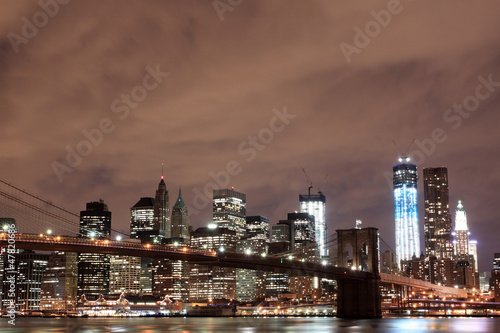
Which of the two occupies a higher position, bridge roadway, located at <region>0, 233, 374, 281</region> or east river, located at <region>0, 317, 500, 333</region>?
bridge roadway, located at <region>0, 233, 374, 281</region>

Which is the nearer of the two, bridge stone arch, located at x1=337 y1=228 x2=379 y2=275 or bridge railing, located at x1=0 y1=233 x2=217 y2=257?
bridge railing, located at x1=0 y1=233 x2=217 y2=257

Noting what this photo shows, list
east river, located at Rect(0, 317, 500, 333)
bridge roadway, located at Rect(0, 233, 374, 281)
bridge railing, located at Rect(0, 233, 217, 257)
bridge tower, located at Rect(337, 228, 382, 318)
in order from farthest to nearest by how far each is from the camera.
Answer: bridge tower, located at Rect(337, 228, 382, 318)
east river, located at Rect(0, 317, 500, 333)
bridge roadway, located at Rect(0, 233, 374, 281)
bridge railing, located at Rect(0, 233, 217, 257)

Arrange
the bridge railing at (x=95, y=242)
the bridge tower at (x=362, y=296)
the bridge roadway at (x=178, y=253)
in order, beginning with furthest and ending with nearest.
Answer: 1. the bridge tower at (x=362, y=296)
2. the bridge roadway at (x=178, y=253)
3. the bridge railing at (x=95, y=242)

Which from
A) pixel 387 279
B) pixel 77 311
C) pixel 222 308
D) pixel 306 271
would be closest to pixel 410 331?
pixel 306 271

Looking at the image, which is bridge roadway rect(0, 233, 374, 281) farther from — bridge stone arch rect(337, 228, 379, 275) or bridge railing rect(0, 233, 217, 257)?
bridge stone arch rect(337, 228, 379, 275)

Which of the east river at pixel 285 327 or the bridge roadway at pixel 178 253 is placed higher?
the bridge roadway at pixel 178 253

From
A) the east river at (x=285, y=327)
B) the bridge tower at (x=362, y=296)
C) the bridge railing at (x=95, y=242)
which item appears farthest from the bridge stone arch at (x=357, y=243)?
the bridge railing at (x=95, y=242)

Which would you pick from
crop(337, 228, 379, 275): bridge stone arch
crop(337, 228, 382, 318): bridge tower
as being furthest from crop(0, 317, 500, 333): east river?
crop(337, 228, 379, 275): bridge stone arch

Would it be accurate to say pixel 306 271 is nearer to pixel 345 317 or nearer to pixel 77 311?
pixel 345 317

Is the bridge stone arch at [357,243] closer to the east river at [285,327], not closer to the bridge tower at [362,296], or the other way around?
the bridge tower at [362,296]
